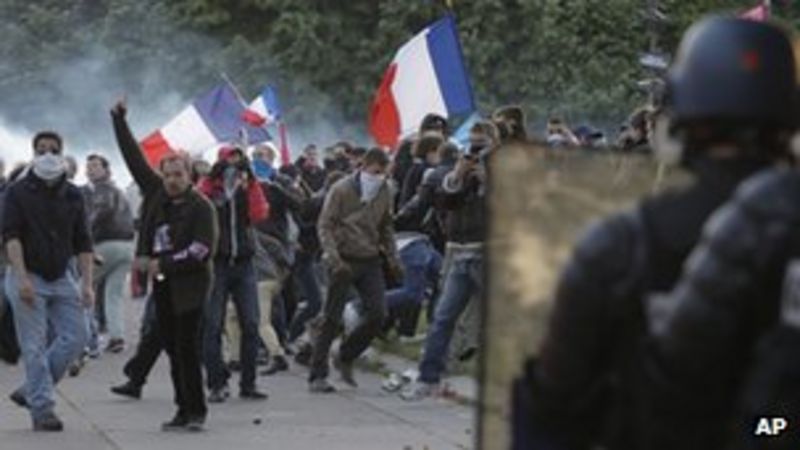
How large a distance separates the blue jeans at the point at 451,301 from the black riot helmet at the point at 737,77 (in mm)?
9213

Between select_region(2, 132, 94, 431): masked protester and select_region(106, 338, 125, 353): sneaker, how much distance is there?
5.02 metres

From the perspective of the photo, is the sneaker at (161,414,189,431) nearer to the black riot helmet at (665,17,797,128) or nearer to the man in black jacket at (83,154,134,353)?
the man in black jacket at (83,154,134,353)

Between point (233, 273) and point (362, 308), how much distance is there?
3.54 feet

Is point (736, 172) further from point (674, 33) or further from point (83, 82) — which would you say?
point (83, 82)

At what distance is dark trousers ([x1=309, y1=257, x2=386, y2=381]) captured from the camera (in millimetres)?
14102

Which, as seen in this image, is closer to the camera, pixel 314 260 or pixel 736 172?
pixel 736 172

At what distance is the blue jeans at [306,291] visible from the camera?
1691 cm

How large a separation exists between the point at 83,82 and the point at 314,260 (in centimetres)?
2843

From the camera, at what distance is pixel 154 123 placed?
43.1 m

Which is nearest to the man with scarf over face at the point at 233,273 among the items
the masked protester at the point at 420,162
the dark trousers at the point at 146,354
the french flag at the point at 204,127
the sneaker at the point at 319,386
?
the dark trousers at the point at 146,354

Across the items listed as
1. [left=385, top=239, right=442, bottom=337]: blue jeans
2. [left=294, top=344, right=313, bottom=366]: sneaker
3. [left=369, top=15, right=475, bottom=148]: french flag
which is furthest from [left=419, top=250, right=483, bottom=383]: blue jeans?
[left=369, top=15, right=475, bottom=148]: french flag

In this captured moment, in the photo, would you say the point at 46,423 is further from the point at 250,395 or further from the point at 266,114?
the point at 266,114

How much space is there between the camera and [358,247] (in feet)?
46.0

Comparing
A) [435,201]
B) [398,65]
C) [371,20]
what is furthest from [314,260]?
[371,20]
